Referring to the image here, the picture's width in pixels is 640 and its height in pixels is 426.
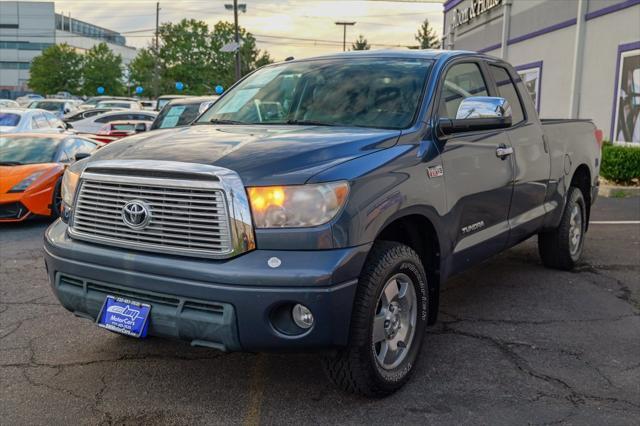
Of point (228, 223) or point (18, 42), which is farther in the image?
point (18, 42)

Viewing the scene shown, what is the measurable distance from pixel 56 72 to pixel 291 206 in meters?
72.1

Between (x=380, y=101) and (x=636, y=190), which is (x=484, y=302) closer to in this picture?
(x=380, y=101)

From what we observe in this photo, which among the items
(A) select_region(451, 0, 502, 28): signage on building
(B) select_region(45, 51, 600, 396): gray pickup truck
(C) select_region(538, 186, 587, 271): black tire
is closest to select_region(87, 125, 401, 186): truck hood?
(B) select_region(45, 51, 600, 396): gray pickup truck

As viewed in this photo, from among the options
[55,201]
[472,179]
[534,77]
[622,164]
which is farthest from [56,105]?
[472,179]

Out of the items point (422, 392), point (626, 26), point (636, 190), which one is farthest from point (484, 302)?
point (626, 26)

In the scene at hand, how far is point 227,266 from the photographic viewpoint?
3.06 metres

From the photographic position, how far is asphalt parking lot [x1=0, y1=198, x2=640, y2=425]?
3.40m

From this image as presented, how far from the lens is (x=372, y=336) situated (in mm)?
3332

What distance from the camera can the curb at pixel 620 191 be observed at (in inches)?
471

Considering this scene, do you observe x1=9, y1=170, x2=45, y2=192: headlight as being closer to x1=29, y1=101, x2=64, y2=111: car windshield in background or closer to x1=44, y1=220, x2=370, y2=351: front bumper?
x1=44, y1=220, x2=370, y2=351: front bumper

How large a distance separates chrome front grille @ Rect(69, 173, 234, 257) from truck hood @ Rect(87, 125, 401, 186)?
15cm

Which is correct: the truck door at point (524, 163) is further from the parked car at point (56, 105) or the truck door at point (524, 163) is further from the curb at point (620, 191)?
the parked car at point (56, 105)

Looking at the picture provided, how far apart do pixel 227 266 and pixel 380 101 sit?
1708 mm

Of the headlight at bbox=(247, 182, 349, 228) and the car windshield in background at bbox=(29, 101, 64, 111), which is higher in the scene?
the car windshield in background at bbox=(29, 101, 64, 111)
